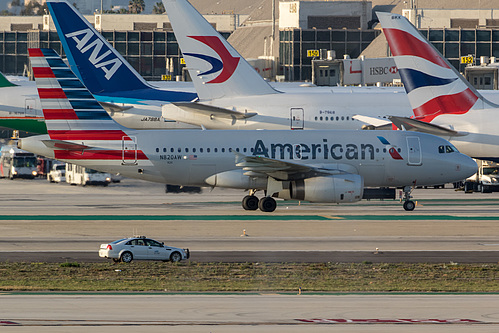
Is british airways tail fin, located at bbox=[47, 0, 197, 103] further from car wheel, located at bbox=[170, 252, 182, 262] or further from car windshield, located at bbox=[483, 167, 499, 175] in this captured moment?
car wheel, located at bbox=[170, 252, 182, 262]

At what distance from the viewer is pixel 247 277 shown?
27719 millimetres

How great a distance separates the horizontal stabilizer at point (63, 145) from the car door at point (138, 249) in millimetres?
16618

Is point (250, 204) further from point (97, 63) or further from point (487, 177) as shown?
point (487, 177)

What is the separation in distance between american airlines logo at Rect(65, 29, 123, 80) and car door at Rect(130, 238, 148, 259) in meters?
33.3

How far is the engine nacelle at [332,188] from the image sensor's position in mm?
45656

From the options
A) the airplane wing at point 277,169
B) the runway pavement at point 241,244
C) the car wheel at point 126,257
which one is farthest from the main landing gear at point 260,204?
the car wheel at point 126,257

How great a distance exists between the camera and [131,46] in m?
157

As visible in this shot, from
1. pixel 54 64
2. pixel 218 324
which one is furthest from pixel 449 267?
pixel 54 64

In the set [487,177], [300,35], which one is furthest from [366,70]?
[487,177]

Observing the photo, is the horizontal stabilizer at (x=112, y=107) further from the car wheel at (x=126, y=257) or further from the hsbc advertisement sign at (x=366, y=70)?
the hsbc advertisement sign at (x=366, y=70)

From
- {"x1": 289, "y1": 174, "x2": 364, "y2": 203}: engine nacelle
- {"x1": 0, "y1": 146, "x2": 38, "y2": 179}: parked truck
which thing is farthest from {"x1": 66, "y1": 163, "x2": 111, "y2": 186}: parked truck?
{"x1": 289, "y1": 174, "x2": 364, "y2": 203}: engine nacelle

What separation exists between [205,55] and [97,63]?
9.75 metres

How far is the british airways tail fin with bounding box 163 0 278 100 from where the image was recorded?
57562mm

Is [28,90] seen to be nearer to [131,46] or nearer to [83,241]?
[83,241]
